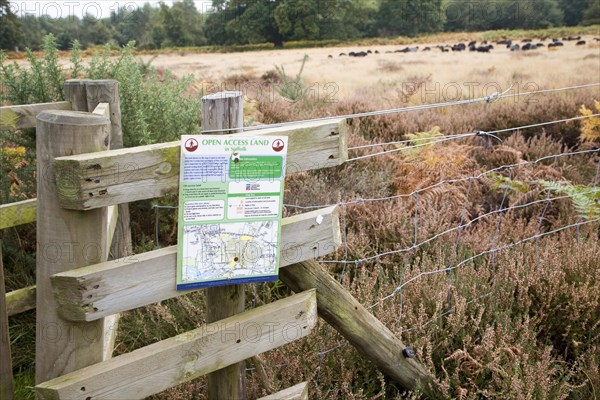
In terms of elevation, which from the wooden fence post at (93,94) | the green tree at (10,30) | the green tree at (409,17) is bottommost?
the wooden fence post at (93,94)

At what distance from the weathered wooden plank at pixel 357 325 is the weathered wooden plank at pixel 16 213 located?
1531mm

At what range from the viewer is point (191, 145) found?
1.67 metres

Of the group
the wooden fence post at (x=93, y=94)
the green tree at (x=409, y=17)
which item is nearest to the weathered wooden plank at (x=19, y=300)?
the wooden fence post at (x=93, y=94)

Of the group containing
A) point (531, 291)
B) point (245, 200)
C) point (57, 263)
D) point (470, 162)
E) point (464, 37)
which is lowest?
point (531, 291)

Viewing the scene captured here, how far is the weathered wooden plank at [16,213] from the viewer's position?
2.68 m

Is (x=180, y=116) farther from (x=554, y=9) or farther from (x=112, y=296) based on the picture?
(x=554, y=9)

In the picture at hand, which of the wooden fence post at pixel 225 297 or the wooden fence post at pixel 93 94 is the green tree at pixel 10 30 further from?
the wooden fence post at pixel 225 297

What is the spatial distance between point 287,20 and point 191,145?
2034cm

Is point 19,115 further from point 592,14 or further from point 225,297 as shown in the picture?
point 592,14

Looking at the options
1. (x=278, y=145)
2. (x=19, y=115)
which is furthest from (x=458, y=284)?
(x=19, y=115)

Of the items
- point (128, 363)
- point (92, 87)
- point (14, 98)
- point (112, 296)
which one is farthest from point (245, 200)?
point (14, 98)

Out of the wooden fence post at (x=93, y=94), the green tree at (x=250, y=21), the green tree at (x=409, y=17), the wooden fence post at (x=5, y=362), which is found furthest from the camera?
the green tree at (x=409, y=17)

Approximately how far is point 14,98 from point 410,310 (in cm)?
343

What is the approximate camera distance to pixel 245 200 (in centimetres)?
180
